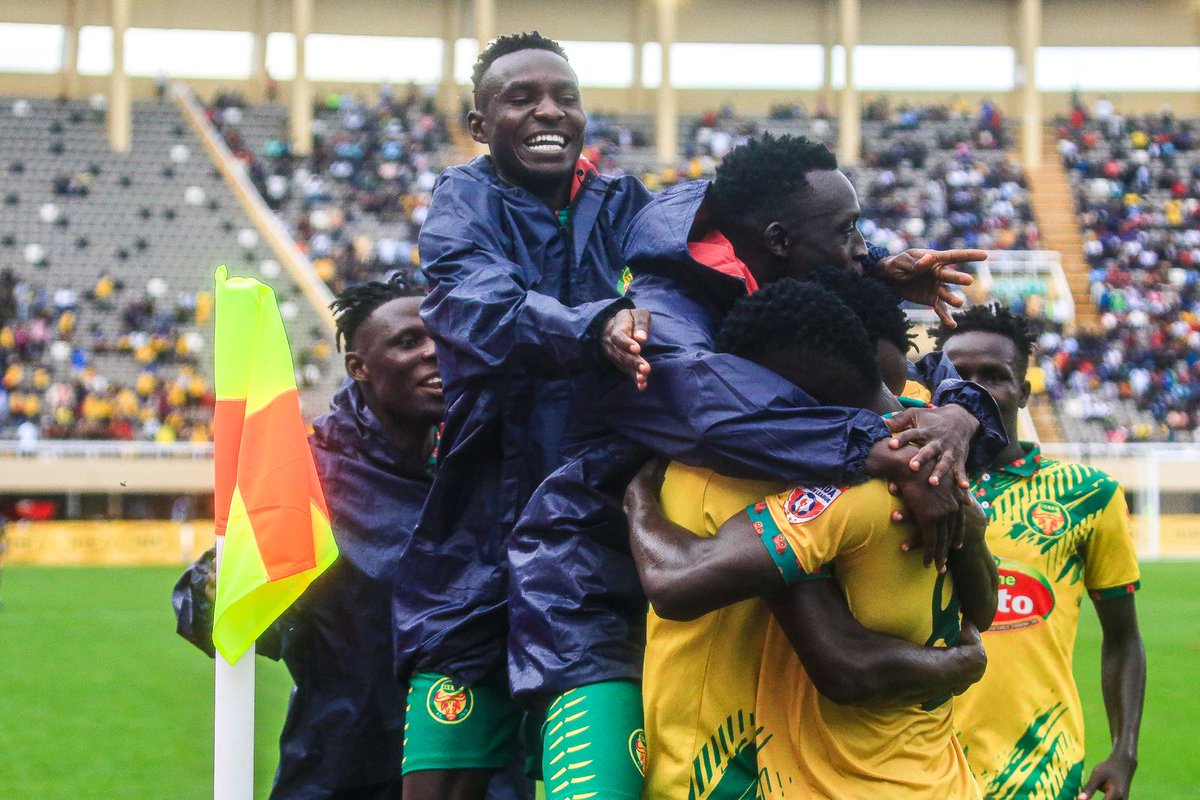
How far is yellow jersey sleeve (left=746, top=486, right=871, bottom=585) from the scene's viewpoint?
3.08 meters

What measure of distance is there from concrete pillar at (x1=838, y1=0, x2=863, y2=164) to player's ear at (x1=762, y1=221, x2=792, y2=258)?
39138 millimetres

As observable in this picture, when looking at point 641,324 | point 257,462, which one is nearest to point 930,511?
point 641,324

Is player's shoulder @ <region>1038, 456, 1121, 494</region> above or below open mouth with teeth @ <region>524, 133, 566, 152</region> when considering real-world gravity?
below

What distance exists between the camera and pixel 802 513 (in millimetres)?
3105

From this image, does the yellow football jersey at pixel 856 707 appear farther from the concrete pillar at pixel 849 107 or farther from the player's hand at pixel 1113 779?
the concrete pillar at pixel 849 107

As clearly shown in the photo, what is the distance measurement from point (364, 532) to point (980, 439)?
6.96 feet

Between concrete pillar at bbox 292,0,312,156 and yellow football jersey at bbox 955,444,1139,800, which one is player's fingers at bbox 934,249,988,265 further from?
concrete pillar at bbox 292,0,312,156

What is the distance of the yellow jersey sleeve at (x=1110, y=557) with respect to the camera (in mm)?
4918

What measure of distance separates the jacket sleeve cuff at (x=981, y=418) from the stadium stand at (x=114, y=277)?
25721mm

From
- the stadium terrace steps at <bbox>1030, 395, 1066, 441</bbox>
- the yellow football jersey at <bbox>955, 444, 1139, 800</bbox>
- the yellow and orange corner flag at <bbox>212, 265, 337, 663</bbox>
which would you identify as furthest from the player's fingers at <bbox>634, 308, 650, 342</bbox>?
the stadium terrace steps at <bbox>1030, 395, 1066, 441</bbox>

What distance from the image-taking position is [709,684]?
3338mm

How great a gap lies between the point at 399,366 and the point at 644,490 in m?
1.81

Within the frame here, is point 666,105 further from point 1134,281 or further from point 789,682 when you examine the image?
point 789,682

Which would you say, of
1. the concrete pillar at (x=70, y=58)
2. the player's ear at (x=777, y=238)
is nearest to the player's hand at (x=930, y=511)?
the player's ear at (x=777, y=238)
